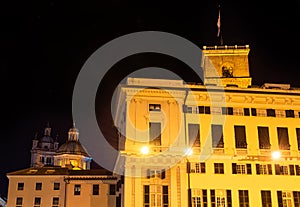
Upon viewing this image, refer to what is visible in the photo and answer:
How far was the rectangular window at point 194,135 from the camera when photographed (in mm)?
53375

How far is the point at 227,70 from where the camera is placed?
69250 millimetres

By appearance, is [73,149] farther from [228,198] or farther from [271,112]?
[228,198]

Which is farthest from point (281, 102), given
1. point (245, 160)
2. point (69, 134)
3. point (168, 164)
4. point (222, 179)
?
point (69, 134)

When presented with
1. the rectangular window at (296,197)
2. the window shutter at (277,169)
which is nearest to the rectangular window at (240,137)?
the window shutter at (277,169)

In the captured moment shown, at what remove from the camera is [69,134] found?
463ft

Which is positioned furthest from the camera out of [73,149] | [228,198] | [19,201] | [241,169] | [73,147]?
[73,147]

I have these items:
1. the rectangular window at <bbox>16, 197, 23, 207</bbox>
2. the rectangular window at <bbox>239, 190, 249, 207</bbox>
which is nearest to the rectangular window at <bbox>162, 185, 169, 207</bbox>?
the rectangular window at <bbox>239, 190, 249, 207</bbox>

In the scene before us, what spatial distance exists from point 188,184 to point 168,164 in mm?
3268

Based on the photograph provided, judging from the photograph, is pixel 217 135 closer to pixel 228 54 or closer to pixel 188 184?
pixel 188 184

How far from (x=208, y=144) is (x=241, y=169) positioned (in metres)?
4.91

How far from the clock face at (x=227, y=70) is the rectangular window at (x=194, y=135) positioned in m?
17.3

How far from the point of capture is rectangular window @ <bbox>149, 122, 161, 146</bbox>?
52.8m

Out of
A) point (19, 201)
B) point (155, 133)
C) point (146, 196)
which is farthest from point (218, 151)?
point (19, 201)

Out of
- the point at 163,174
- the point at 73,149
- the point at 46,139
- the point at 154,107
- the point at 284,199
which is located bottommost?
the point at 284,199
